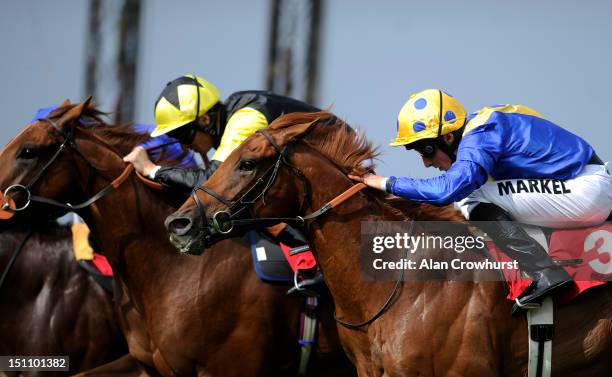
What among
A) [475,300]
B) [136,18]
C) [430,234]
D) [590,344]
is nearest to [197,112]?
[430,234]

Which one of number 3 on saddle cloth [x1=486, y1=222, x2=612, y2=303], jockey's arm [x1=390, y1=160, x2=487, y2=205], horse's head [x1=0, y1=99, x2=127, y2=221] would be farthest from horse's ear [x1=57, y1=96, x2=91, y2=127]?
number 3 on saddle cloth [x1=486, y1=222, x2=612, y2=303]

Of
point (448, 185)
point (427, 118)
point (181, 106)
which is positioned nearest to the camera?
point (448, 185)

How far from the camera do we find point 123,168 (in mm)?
5465

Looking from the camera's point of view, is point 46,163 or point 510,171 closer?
point 510,171

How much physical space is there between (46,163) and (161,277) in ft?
2.96

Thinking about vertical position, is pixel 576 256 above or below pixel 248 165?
below

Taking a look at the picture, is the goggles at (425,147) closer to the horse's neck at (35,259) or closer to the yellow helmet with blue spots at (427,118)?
the yellow helmet with blue spots at (427,118)

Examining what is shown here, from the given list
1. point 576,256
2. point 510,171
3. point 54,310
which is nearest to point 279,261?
point 510,171

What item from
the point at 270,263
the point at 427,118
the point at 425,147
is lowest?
the point at 270,263

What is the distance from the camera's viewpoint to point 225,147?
5.14m

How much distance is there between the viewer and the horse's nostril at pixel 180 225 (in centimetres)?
438

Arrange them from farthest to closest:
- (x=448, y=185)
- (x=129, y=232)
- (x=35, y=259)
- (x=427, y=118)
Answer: (x=35, y=259)
(x=129, y=232)
(x=427, y=118)
(x=448, y=185)

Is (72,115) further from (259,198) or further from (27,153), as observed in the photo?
(259,198)

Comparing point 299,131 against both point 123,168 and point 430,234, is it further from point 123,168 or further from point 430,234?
point 123,168
